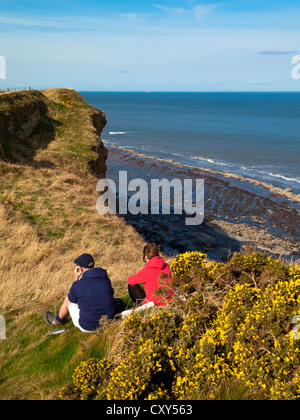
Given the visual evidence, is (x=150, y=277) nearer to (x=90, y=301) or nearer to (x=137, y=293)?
(x=137, y=293)

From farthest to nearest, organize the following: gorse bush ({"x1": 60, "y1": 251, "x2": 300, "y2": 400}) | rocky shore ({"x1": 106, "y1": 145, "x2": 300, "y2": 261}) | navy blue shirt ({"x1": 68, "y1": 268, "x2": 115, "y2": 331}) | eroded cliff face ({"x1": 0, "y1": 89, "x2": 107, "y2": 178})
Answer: rocky shore ({"x1": 106, "y1": 145, "x2": 300, "y2": 261}) → eroded cliff face ({"x1": 0, "y1": 89, "x2": 107, "y2": 178}) → navy blue shirt ({"x1": 68, "y1": 268, "x2": 115, "y2": 331}) → gorse bush ({"x1": 60, "y1": 251, "x2": 300, "y2": 400})

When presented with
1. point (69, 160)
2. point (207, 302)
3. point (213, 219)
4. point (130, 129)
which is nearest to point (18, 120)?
point (69, 160)

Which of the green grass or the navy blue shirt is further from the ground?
the navy blue shirt

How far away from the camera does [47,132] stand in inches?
1043

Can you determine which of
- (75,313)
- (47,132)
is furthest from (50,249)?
(47,132)

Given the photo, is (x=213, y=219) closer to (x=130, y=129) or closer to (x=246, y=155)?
(x=246, y=155)

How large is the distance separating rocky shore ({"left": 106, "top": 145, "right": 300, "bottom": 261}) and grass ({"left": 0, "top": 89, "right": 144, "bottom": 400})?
7779mm

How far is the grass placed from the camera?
534cm

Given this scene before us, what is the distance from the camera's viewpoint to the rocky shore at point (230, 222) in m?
26.1

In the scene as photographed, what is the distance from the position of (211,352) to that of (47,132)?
83.1ft

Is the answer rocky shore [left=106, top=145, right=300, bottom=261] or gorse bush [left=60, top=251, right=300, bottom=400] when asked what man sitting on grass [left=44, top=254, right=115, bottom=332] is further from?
rocky shore [left=106, top=145, right=300, bottom=261]

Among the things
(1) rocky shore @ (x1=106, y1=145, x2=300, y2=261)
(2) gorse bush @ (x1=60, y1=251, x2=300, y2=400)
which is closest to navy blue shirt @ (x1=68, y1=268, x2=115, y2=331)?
(2) gorse bush @ (x1=60, y1=251, x2=300, y2=400)

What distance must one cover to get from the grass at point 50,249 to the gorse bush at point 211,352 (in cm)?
88

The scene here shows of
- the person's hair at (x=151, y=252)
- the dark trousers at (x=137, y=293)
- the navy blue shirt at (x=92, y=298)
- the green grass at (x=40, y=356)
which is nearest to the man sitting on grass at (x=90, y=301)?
the navy blue shirt at (x=92, y=298)
